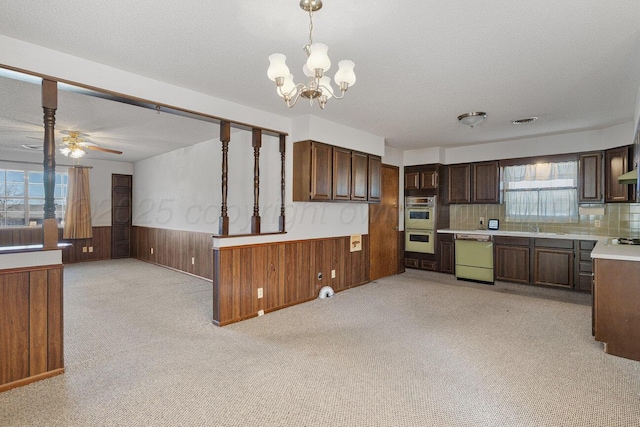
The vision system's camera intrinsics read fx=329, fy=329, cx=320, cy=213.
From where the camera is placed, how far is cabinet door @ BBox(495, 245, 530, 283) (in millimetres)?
5285

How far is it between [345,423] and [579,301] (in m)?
4.25

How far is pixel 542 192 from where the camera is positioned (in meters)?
5.55

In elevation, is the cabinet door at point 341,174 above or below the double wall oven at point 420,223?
above

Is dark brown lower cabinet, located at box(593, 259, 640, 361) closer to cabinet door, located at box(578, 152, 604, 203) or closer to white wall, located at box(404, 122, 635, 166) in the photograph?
cabinet door, located at box(578, 152, 604, 203)

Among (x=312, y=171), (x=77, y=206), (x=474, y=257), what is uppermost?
(x=312, y=171)

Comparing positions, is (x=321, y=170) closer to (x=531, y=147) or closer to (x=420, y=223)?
(x=420, y=223)

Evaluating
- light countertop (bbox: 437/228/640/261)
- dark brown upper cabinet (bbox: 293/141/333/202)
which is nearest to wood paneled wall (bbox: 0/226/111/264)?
dark brown upper cabinet (bbox: 293/141/333/202)

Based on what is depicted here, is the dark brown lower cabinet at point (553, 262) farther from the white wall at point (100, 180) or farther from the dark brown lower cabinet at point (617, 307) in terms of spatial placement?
the white wall at point (100, 180)

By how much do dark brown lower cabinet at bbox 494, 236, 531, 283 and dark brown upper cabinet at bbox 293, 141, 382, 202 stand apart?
2405mm

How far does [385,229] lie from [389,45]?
4058 mm

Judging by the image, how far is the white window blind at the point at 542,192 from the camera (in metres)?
5.29

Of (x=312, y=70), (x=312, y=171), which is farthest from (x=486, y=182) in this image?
(x=312, y=70)

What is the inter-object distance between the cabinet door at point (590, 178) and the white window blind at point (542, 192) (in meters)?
0.13

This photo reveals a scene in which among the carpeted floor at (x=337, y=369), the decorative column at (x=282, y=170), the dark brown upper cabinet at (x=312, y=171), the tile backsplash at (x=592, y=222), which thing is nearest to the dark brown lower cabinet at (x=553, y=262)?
the tile backsplash at (x=592, y=222)
